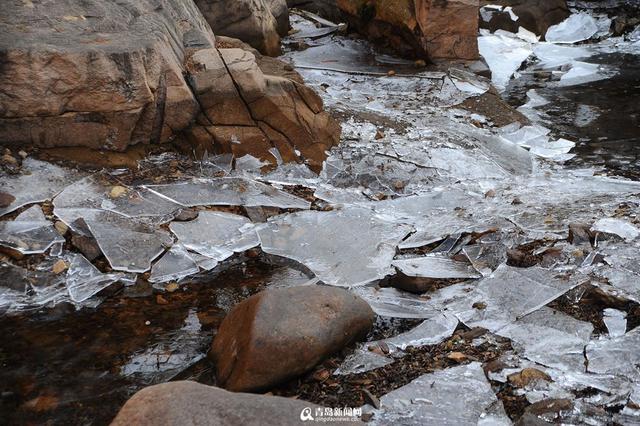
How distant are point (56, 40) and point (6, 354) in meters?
2.33

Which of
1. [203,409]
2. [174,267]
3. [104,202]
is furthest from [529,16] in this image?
[203,409]

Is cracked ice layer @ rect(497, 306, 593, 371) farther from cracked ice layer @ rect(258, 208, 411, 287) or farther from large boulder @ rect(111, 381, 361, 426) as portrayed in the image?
large boulder @ rect(111, 381, 361, 426)

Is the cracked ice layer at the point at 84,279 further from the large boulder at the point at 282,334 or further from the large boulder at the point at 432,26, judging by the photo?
the large boulder at the point at 432,26

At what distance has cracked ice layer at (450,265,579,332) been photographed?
3564mm

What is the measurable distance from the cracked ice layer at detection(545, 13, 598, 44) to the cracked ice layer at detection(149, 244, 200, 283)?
7.33 metres

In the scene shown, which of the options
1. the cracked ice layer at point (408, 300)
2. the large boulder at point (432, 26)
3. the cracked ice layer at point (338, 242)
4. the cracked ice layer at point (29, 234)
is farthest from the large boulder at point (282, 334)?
the large boulder at point (432, 26)

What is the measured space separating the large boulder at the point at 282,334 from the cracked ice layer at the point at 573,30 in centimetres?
775

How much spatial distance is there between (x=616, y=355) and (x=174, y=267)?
233 centimetres

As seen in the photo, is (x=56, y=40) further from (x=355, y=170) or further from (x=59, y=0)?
(x=355, y=170)

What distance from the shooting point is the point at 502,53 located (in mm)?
8867

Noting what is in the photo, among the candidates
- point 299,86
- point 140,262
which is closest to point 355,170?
point 299,86

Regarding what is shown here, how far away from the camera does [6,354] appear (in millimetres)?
3359

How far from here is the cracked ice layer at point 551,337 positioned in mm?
3164

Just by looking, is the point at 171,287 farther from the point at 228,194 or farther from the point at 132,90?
the point at 132,90
